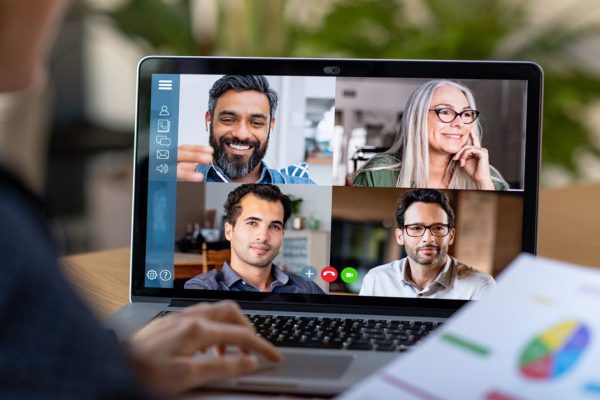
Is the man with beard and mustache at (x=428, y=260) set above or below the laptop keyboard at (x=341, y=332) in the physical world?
above

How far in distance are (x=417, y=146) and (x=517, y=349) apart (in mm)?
496

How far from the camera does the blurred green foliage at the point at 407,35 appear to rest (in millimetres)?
3727

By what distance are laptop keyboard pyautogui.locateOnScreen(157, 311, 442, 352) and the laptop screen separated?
0.21 feet

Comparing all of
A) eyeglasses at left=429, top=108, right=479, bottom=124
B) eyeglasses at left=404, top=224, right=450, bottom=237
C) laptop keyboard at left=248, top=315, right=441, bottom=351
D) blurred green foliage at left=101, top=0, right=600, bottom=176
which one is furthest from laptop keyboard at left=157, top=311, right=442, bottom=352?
blurred green foliage at left=101, top=0, right=600, bottom=176

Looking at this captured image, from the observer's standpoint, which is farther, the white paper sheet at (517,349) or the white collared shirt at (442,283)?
the white collared shirt at (442,283)

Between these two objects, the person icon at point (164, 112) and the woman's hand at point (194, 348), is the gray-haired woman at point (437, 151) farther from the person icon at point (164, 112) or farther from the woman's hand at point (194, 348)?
the woman's hand at point (194, 348)

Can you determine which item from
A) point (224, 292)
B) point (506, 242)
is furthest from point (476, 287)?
point (224, 292)

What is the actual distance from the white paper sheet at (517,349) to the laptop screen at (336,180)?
42cm

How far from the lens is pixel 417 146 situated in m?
1.02

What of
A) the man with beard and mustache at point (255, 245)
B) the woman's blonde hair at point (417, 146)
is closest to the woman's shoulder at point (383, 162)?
the woman's blonde hair at point (417, 146)

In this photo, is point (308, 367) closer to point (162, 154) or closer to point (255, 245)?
point (255, 245)

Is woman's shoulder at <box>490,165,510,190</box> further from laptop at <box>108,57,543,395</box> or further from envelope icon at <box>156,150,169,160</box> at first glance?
envelope icon at <box>156,150,169,160</box>

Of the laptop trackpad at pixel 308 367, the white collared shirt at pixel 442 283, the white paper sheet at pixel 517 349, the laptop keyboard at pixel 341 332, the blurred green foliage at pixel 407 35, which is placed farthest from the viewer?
the blurred green foliage at pixel 407 35

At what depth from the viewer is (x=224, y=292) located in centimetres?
102
